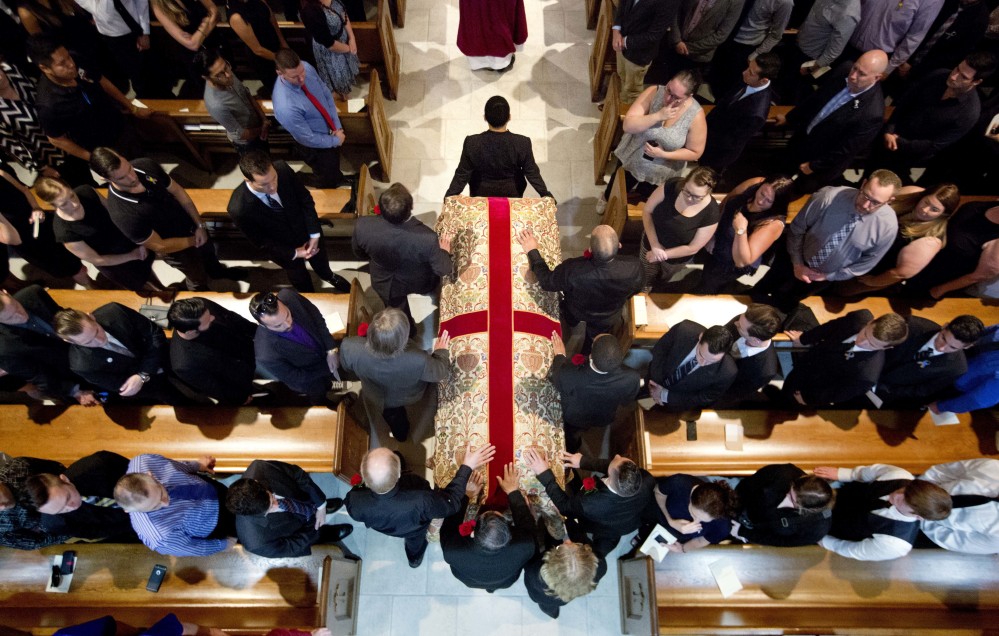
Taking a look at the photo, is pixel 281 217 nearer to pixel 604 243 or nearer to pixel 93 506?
pixel 93 506

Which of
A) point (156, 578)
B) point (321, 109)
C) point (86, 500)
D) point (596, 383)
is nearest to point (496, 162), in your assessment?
point (321, 109)

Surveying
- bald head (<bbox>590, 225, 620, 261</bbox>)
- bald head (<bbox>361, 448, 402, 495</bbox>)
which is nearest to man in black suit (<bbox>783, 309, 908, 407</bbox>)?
bald head (<bbox>590, 225, 620, 261</bbox>)

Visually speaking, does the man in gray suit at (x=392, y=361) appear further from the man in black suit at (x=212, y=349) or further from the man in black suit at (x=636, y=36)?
the man in black suit at (x=636, y=36)

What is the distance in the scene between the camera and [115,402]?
4.08 m

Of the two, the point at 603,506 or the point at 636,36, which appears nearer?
Answer: the point at 603,506

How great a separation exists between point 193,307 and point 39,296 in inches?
47.3

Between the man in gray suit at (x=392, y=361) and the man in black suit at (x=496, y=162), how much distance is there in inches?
55.0

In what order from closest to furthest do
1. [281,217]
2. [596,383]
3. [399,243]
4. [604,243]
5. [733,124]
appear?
[596,383], [604,243], [399,243], [281,217], [733,124]

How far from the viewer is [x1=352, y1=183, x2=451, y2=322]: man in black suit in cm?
353

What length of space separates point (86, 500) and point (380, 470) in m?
1.78

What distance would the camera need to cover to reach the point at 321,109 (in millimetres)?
4344

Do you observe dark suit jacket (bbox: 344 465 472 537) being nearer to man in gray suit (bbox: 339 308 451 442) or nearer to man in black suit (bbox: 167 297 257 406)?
man in gray suit (bbox: 339 308 451 442)

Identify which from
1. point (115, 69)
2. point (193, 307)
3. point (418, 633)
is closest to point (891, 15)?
point (193, 307)

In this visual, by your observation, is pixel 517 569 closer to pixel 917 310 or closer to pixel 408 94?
pixel 917 310
